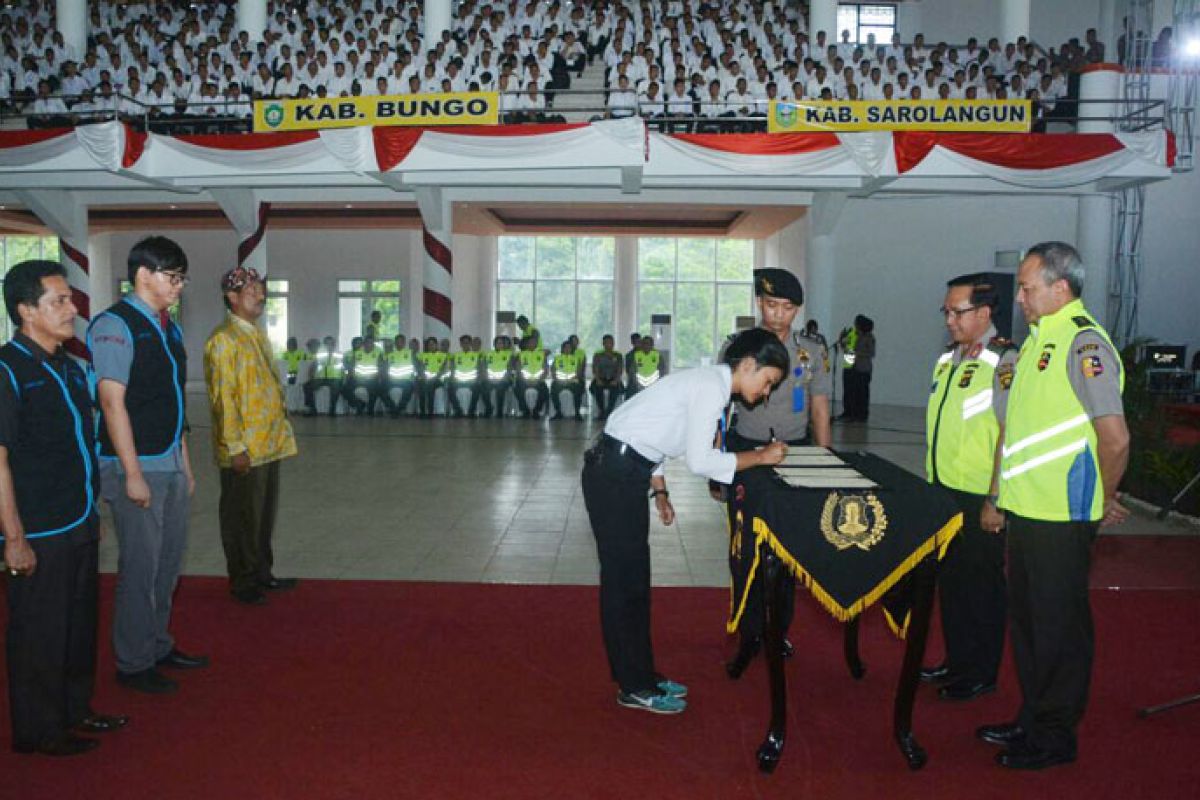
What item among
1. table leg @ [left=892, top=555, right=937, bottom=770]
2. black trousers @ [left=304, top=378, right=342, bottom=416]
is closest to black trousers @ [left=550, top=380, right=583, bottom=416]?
black trousers @ [left=304, top=378, right=342, bottom=416]

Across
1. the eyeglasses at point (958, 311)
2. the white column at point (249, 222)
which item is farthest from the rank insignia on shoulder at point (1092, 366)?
the white column at point (249, 222)

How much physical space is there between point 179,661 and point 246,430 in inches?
45.9

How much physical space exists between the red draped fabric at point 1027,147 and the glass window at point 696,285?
482 inches

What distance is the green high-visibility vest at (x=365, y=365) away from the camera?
42.9 feet

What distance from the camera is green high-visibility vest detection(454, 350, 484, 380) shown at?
1298 cm

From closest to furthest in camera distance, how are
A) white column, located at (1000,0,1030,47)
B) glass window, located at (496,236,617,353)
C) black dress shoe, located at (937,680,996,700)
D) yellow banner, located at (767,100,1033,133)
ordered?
black dress shoe, located at (937,680,996,700), yellow banner, located at (767,100,1033,133), white column, located at (1000,0,1030,47), glass window, located at (496,236,617,353)

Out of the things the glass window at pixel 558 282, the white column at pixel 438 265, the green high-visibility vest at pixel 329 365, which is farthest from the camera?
the glass window at pixel 558 282

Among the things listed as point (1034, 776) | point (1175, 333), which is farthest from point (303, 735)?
point (1175, 333)

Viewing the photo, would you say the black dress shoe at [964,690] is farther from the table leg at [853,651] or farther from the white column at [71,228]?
the white column at [71,228]

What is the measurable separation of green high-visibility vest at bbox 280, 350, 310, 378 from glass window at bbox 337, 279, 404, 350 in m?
6.45

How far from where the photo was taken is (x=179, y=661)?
11.6 feet

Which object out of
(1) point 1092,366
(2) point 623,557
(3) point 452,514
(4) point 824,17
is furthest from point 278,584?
(4) point 824,17

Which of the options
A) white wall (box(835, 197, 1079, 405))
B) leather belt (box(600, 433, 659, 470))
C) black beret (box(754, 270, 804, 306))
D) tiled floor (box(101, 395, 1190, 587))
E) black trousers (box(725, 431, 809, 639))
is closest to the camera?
black trousers (box(725, 431, 809, 639))

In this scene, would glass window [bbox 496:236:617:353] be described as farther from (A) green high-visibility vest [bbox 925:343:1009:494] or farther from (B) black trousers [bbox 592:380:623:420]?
(A) green high-visibility vest [bbox 925:343:1009:494]
